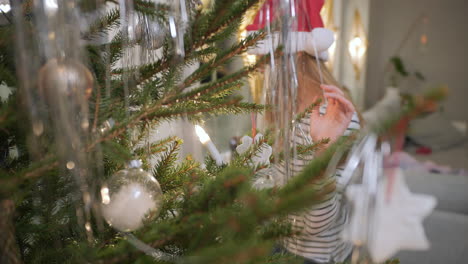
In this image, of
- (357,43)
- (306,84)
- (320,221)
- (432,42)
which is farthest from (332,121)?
(432,42)

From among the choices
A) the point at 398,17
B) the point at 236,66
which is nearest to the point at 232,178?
the point at 236,66

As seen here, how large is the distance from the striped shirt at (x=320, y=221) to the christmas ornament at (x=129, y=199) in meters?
0.16

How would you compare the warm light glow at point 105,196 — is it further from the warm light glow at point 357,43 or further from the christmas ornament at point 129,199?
the warm light glow at point 357,43

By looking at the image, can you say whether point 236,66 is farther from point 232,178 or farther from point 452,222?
point 232,178

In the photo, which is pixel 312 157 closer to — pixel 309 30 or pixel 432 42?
pixel 309 30

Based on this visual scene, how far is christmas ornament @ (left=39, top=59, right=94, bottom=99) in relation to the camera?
0.33 metres

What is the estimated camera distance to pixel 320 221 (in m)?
0.63

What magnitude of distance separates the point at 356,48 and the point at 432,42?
966 millimetres

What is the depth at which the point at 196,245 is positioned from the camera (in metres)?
0.32

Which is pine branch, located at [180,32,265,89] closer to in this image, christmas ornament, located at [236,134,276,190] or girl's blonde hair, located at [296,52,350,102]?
christmas ornament, located at [236,134,276,190]

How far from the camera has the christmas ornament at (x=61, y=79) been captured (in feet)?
1.10

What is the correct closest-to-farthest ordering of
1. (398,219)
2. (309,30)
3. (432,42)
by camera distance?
(398,219) → (309,30) → (432,42)

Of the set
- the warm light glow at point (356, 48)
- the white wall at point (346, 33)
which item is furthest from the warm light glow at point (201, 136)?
the warm light glow at point (356, 48)

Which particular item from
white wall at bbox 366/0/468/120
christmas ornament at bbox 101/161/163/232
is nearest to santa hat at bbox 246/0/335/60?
christmas ornament at bbox 101/161/163/232
